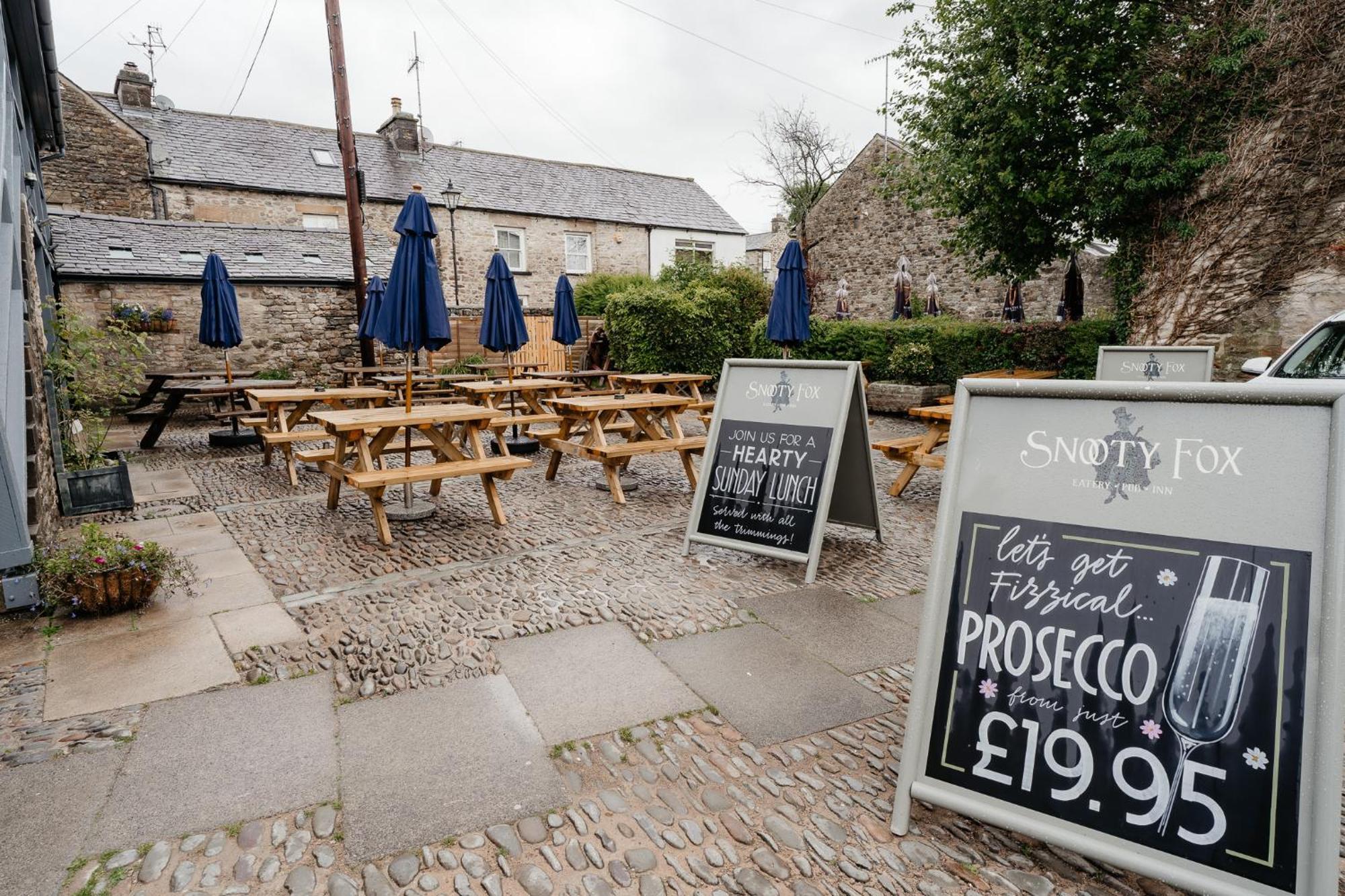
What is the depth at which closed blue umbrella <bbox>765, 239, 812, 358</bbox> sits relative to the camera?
26.9 ft

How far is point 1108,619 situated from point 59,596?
466cm

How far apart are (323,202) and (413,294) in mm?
16062

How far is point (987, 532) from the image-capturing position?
6.91 ft

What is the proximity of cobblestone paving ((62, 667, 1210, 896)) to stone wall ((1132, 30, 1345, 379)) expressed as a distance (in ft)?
31.2

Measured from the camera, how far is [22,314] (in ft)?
14.9

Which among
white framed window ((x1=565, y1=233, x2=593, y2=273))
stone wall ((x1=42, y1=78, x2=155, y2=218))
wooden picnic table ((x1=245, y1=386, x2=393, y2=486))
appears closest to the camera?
wooden picnic table ((x1=245, y1=386, x2=393, y2=486))

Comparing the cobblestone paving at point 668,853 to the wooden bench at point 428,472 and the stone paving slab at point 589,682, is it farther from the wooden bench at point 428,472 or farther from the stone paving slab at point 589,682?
the wooden bench at point 428,472

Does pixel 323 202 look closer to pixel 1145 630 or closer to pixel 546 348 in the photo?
pixel 546 348

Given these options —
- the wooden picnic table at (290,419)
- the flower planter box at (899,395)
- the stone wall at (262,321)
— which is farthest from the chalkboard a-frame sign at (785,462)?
A: the stone wall at (262,321)

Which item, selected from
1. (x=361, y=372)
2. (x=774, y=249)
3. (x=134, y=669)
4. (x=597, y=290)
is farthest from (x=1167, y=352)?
(x=774, y=249)

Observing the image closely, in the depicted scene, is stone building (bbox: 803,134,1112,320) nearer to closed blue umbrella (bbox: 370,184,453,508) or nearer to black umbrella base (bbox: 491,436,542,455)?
black umbrella base (bbox: 491,436,542,455)

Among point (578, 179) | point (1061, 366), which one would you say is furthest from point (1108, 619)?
point (578, 179)

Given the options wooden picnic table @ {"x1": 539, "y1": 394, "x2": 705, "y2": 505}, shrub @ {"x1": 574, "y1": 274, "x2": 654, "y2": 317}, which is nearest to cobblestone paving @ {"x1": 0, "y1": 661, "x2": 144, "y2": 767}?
wooden picnic table @ {"x1": 539, "y1": 394, "x2": 705, "y2": 505}

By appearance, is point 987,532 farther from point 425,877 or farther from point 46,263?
A: point 46,263
